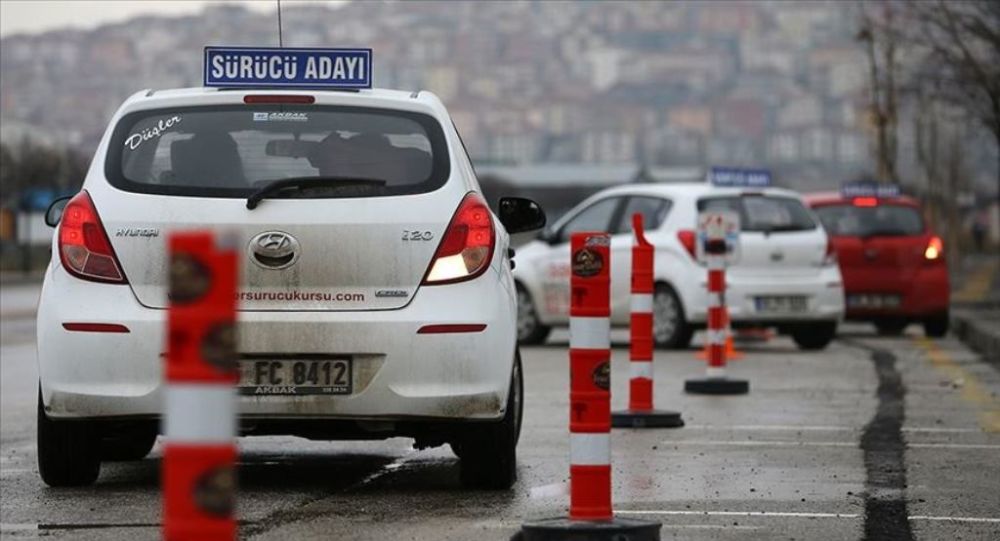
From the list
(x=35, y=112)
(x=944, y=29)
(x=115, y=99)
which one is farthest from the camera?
(x=115, y=99)

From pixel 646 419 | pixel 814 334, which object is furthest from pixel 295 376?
pixel 814 334

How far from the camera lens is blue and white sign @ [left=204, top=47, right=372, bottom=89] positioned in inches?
358

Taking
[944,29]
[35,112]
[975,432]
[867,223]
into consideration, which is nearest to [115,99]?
[35,112]

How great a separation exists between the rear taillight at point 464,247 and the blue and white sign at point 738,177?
522 inches

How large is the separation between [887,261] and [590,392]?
16932 mm

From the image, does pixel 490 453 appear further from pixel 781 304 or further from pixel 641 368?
pixel 781 304

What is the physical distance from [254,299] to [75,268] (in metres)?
0.67

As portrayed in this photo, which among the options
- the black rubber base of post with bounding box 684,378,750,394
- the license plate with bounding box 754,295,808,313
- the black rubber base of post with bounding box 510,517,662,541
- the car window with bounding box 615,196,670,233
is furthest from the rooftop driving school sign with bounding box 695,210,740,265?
the black rubber base of post with bounding box 510,517,662,541

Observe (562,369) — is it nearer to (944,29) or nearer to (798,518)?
(798,518)

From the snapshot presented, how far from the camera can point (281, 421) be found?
8320 mm

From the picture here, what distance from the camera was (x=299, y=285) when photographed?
8281 millimetres

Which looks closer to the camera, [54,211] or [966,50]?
[54,211]

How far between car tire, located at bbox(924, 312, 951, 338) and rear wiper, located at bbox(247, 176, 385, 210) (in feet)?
52.9

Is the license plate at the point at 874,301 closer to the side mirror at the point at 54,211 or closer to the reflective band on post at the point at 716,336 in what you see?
the reflective band on post at the point at 716,336
